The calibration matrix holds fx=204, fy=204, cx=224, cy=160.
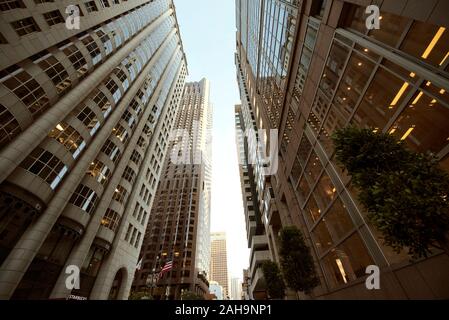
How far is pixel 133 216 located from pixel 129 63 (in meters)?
27.3

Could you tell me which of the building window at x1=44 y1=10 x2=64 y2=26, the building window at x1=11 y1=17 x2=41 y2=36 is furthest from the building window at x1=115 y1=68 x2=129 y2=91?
the building window at x1=11 y1=17 x2=41 y2=36

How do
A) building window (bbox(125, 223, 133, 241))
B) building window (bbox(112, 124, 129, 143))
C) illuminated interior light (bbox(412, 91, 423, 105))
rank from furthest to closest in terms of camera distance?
1. building window (bbox(112, 124, 129, 143))
2. building window (bbox(125, 223, 133, 241))
3. illuminated interior light (bbox(412, 91, 423, 105))

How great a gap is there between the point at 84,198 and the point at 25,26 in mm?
18378

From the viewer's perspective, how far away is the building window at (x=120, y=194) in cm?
3095

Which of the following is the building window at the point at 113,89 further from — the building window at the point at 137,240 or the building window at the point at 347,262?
the building window at the point at 347,262

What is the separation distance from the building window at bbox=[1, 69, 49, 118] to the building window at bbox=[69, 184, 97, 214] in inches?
363

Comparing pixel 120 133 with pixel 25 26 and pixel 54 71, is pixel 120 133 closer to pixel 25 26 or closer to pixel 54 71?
pixel 54 71

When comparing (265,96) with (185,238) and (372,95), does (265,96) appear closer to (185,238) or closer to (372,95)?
(372,95)

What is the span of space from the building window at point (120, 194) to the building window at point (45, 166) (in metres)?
9.39

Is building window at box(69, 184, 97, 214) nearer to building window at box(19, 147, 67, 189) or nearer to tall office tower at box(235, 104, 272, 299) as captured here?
building window at box(19, 147, 67, 189)

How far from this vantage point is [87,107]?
26.8 metres

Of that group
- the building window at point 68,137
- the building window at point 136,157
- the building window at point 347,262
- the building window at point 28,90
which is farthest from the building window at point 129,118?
the building window at point 347,262

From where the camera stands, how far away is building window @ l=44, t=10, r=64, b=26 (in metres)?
21.8
